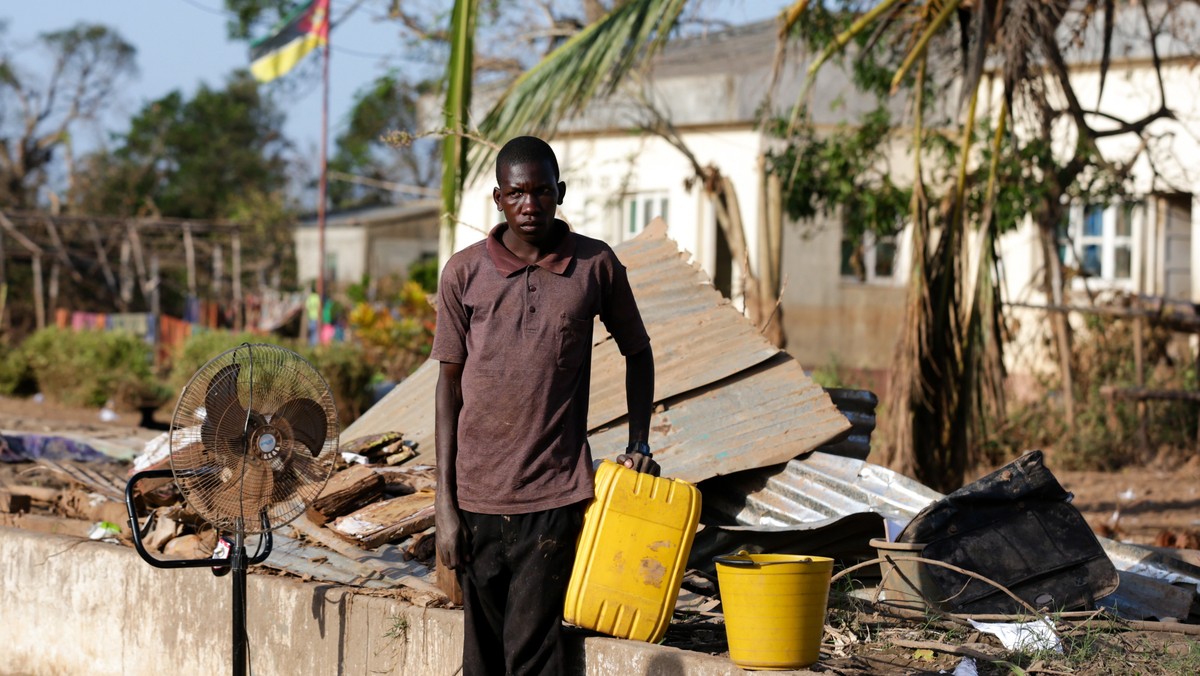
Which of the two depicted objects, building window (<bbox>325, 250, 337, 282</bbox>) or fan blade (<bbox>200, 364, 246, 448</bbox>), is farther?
building window (<bbox>325, 250, 337, 282</bbox>)

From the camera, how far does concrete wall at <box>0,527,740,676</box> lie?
14.7 ft

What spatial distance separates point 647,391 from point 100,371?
1470 cm

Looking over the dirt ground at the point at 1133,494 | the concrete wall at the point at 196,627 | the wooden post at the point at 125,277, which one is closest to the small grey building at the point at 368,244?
the wooden post at the point at 125,277

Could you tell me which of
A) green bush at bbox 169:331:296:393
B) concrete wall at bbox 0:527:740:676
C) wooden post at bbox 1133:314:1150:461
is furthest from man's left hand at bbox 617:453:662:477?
green bush at bbox 169:331:296:393

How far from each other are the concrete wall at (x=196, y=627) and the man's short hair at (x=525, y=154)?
1636 mm

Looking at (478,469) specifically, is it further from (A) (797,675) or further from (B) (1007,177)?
(B) (1007,177)

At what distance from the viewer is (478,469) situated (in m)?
3.74

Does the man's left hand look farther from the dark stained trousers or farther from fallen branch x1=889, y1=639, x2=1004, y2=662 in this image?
fallen branch x1=889, y1=639, x2=1004, y2=662

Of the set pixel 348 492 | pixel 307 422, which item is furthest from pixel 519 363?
pixel 348 492

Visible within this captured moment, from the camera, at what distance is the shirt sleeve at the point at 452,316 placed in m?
3.75

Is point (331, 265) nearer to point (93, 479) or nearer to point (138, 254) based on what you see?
point (138, 254)

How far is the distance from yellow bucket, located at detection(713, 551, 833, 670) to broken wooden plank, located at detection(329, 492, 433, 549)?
6.13ft

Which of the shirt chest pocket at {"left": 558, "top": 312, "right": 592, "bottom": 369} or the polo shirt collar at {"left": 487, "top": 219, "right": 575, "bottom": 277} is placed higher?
the polo shirt collar at {"left": 487, "top": 219, "right": 575, "bottom": 277}

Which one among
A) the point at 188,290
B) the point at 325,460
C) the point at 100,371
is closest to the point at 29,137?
the point at 188,290
